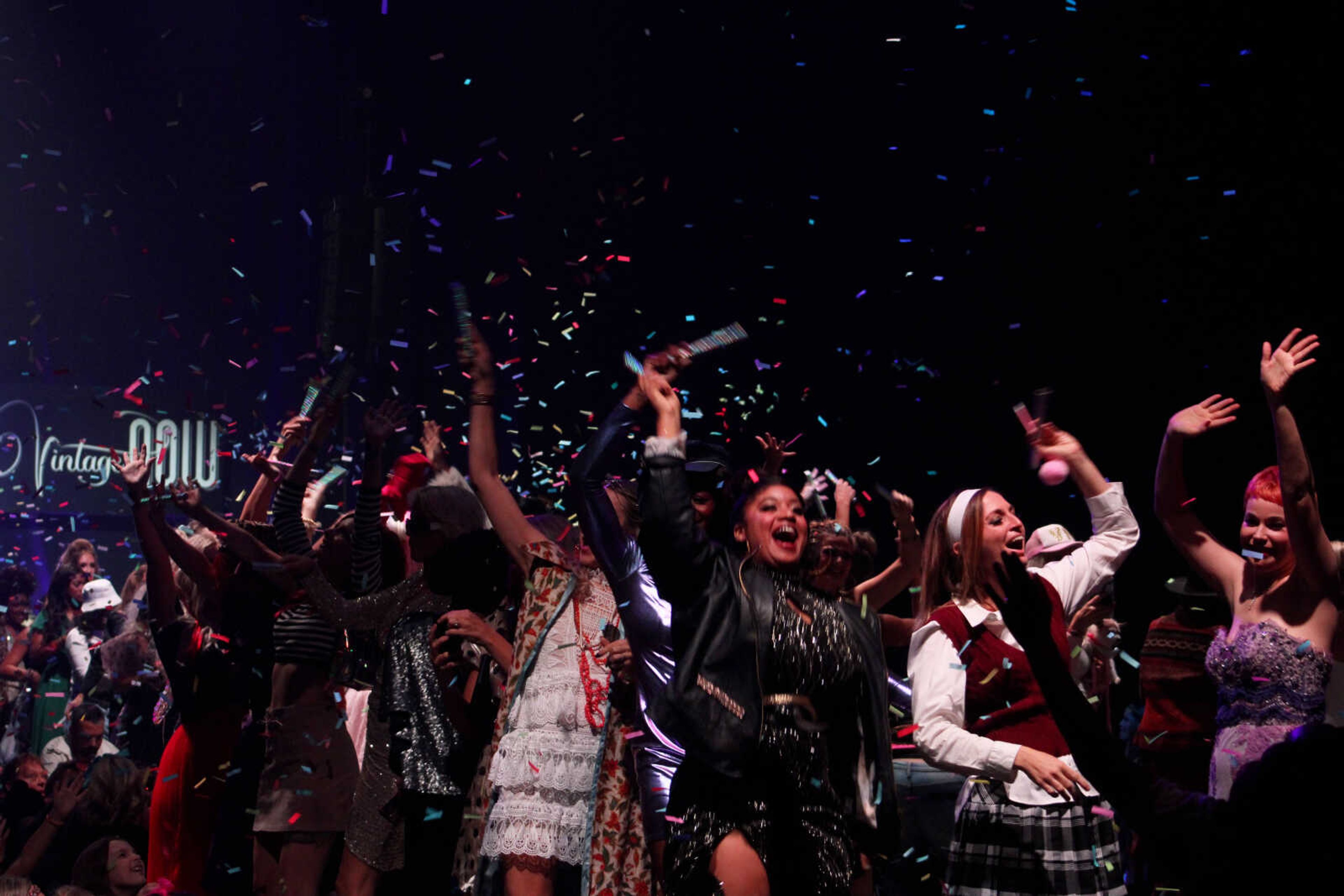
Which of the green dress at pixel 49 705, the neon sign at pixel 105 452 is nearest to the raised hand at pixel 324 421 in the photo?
the green dress at pixel 49 705

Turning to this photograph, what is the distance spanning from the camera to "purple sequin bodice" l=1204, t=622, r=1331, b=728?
3.21m

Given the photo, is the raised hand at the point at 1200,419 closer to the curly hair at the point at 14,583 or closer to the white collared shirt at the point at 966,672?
the white collared shirt at the point at 966,672

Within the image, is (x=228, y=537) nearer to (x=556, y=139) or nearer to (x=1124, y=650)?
(x=1124, y=650)

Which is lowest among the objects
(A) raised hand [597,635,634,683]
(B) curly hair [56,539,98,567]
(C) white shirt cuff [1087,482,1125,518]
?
(A) raised hand [597,635,634,683]

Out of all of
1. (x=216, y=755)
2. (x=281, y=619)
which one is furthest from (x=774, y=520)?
(x=216, y=755)

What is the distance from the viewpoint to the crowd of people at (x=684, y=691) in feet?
8.93

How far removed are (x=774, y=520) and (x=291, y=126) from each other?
1132 centimetres

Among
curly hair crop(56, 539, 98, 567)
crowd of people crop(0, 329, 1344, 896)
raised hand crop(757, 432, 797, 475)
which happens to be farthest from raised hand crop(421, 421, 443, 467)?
curly hair crop(56, 539, 98, 567)

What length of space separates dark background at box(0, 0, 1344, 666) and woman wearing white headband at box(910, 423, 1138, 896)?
2448 mm

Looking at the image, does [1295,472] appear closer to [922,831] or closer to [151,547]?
[922,831]

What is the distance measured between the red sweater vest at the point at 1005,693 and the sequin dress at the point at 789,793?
0.42 meters

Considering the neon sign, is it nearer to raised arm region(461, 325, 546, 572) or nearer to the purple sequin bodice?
raised arm region(461, 325, 546, 572)

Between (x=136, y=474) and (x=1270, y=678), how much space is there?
3979 millimetres

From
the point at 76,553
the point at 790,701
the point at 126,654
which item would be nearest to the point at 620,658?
the point at 790,701
